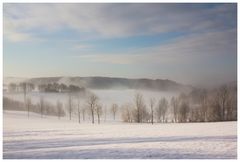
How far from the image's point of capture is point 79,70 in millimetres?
6762

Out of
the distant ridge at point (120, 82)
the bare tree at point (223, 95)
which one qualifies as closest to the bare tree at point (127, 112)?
the distant ridge at point (120, 82)

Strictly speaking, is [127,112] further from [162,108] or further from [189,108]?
[189,108]

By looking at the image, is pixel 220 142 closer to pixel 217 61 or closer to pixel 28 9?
pixel 217 61

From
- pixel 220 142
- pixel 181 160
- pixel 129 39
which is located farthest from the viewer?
pixel 129 39

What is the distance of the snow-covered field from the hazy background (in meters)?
1.01

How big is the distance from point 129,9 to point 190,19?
3.83 feet

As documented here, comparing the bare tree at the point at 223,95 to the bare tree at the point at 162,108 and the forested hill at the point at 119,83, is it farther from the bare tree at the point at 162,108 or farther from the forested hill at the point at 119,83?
the bare tree at the point at 162,108

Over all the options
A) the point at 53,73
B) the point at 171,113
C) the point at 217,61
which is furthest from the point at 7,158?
the point at 217,61

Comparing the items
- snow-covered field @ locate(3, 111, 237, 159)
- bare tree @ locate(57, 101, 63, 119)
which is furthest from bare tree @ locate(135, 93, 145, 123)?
bare tree @ locate(57, 101, 63, 119)

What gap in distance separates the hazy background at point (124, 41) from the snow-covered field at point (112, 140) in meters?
1.01

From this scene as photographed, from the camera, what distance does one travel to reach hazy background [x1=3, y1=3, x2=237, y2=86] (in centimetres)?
650

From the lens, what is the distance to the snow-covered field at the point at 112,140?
609 cm

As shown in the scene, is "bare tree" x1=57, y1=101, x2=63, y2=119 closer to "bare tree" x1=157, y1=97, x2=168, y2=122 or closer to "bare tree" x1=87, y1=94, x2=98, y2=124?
"bare tree" x1=87, y1=94, x2=98, y2=124

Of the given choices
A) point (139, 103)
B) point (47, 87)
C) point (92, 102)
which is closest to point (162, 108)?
point (139, 103)
